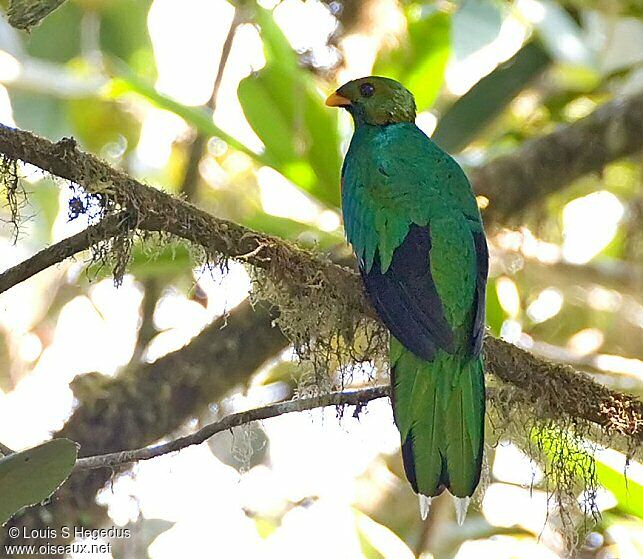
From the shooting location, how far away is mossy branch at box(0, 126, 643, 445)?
2.07 meters

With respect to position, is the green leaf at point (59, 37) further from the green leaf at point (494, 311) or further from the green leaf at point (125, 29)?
the green leaf at point (494, 311)

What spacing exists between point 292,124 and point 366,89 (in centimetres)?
54

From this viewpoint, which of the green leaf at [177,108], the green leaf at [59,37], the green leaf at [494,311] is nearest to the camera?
the green leaf at [494,311]

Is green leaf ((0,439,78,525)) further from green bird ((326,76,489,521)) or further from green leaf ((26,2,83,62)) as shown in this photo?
green leaf ((26,2,83,62))

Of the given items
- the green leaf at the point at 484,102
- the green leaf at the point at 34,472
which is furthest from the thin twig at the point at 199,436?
the green leaf at the point at 484,102

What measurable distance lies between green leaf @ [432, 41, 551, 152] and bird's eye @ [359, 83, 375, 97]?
0.76 meters

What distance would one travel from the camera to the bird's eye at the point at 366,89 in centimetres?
336

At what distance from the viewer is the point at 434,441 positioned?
2311 millimetres

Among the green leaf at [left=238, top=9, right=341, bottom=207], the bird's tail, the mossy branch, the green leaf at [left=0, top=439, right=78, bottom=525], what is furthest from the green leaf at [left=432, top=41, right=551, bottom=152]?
the green leaf at [left=0, top=439, right=78, bottom=525]

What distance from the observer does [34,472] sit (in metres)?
1.68

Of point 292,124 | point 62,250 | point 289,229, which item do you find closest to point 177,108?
point 292,124

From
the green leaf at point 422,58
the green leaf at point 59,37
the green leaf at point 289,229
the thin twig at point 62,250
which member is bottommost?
the thin twig at point 62,250

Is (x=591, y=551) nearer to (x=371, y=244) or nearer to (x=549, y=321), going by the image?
(x=549, y=321)

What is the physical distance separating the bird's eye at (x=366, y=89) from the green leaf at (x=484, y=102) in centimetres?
76
